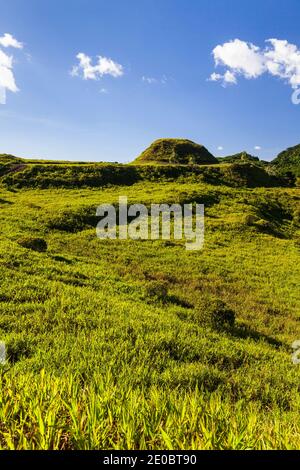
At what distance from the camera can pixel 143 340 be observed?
1138cm

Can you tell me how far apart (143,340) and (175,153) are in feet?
283

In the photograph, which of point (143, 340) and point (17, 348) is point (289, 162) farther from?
point (17, 348)

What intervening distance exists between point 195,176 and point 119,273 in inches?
1794

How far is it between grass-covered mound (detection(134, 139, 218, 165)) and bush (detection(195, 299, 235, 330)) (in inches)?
2948

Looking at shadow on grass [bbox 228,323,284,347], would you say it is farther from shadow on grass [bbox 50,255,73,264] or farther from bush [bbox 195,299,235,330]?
shadow on grass [bbox 50,255,73,264]

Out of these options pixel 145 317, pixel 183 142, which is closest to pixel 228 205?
pixel 145 317

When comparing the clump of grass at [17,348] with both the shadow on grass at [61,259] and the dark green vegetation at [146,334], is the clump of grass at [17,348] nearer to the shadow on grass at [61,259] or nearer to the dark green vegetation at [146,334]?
the dark green vegetation at [146,334]

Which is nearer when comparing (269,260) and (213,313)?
(213,313)

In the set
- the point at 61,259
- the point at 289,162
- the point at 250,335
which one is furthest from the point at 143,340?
the point at 289,162

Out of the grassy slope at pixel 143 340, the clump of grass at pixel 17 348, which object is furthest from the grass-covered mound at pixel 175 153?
the clump of grass at pixel 17 348

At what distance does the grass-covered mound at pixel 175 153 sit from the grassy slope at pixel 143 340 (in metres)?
50.8

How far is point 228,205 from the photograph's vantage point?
52.5 meters

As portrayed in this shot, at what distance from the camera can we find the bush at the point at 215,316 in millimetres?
15766
